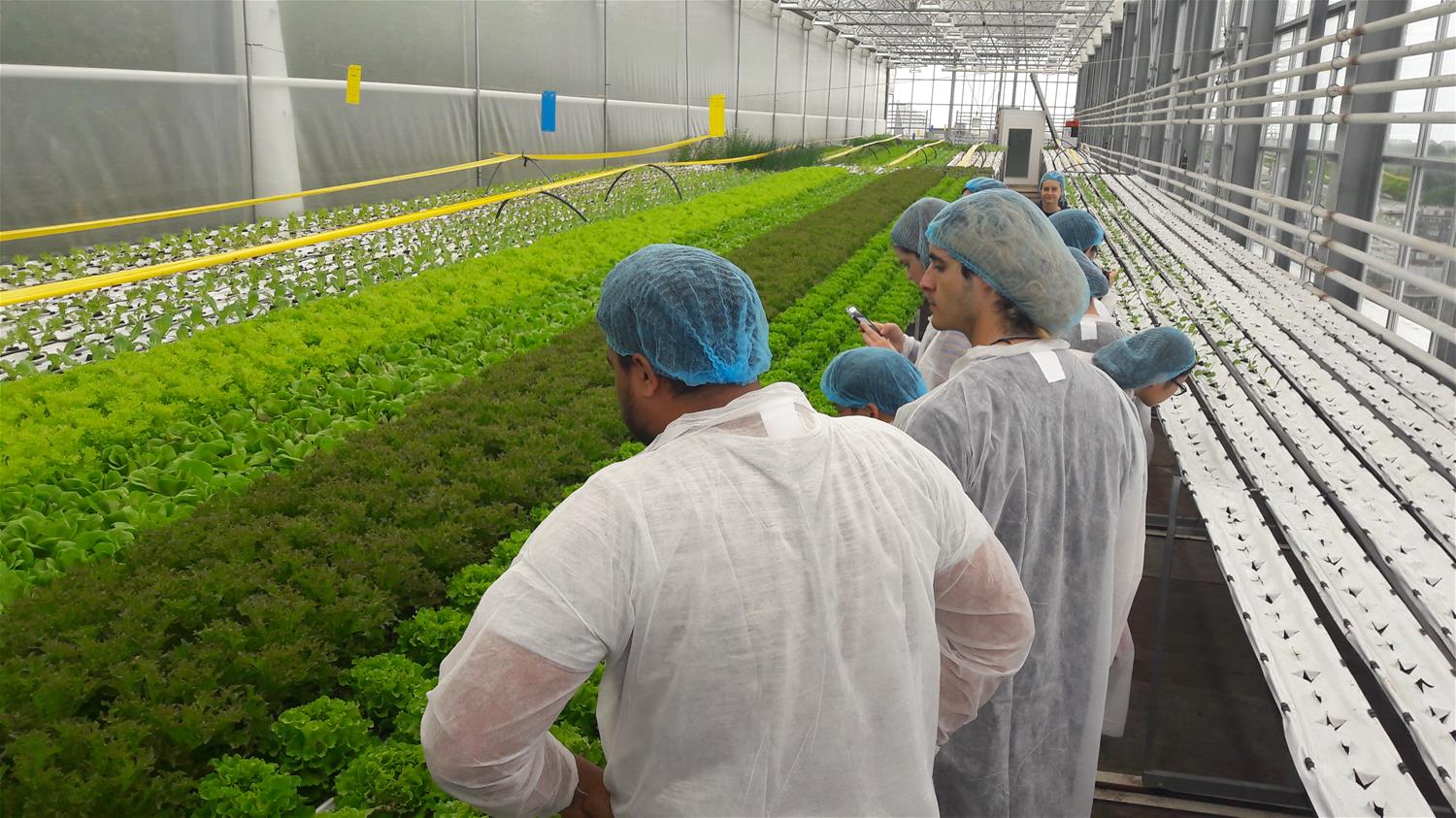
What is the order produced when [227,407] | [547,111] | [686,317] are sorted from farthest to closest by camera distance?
[547,111], [227,407], [686,317]

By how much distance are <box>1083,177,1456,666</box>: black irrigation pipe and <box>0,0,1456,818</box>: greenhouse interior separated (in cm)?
2

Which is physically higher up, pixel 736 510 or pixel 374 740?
pixel 736 510

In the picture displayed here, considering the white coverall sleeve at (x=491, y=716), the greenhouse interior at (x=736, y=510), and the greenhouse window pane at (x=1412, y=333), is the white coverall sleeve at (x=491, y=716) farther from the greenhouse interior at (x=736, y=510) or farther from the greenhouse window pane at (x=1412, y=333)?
the greenhouse window pane at (x=1412, y=333)

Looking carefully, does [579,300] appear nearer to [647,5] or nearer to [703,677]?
[703,677]

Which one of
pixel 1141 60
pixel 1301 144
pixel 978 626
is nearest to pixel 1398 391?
pixel 978 626

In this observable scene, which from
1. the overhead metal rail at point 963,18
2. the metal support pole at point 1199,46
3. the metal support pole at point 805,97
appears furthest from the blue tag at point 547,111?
the metal support pole at point 805,97

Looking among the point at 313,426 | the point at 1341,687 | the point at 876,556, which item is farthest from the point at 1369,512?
the point at 313,426

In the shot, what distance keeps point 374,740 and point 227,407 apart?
11.4 ft

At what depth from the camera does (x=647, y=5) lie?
84.4 ft

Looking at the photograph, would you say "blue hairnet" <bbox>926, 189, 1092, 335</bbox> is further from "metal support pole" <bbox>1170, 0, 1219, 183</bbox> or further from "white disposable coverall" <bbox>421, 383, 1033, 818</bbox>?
Answer: "metal support pole" <bbox>1170, 0, 1219, 183</bbox>

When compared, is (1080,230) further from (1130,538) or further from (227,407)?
(227,407)

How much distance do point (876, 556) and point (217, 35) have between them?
13.6m

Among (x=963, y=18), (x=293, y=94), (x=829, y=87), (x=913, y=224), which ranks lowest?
(x=913, y=224)

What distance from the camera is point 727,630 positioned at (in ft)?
5.06
